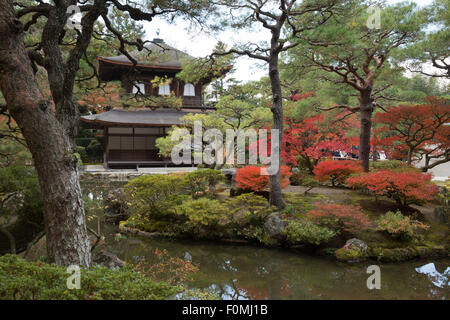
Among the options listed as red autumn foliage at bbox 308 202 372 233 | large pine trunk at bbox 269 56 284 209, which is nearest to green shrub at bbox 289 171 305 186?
large pine trunk at bbox 269 56 284 209

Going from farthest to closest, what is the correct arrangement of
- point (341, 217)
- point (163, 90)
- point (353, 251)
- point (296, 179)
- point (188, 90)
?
point (188, 90), point (163, 90), point (296, 179), point (341, 217), point (353, 251)

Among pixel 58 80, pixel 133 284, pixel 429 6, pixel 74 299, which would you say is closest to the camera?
pixel 74 299

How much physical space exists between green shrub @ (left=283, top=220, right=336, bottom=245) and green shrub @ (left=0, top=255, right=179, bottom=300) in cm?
406

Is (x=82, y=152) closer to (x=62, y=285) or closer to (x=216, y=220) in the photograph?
(x=216, y=220)

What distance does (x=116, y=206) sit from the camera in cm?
876

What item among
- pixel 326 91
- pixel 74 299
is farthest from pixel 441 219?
pixel 74 299

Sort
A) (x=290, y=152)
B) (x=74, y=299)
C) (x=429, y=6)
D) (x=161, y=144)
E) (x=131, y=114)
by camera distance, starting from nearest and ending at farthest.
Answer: (x=74, y=299) < (x=429, y=6) < (x=290, y=152) < (x=161, y=144) < (x=131, y=114)

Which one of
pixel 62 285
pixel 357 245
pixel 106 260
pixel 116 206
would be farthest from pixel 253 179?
pixel 62 285

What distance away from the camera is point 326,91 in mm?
10328

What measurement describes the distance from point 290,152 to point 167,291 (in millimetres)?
9986

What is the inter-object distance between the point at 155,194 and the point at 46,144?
4939mm

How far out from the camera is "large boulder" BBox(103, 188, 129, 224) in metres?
8.45

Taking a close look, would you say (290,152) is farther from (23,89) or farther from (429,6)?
(23,89)

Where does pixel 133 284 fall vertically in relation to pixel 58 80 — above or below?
below
